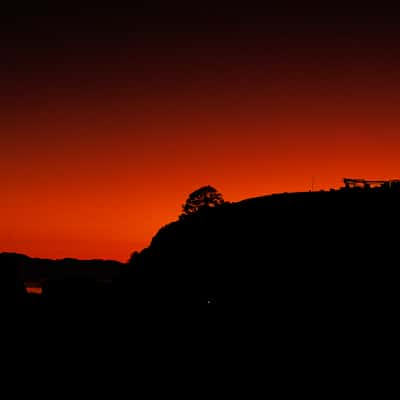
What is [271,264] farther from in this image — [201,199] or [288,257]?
[201,199]

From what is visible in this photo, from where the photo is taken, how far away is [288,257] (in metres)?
29.1

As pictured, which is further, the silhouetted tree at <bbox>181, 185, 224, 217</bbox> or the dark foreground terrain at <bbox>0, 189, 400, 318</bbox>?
the silhouetted tree at <bbox>181, 185, 224, 217</bbox>

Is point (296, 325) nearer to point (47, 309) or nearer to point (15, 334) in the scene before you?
point (15, 334)

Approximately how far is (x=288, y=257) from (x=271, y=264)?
Result: 1.16 meters

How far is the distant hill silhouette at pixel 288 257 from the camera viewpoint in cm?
2508

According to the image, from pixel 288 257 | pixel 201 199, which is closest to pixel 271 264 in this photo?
pixel 288 257

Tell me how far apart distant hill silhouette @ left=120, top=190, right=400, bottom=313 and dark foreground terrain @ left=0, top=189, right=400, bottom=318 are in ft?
0.19

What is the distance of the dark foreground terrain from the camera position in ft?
82.3

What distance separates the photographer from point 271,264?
29.8 m

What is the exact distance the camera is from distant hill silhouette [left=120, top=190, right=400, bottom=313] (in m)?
25.1

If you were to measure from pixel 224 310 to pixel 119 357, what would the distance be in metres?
6.12

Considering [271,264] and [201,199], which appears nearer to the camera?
[271,264]

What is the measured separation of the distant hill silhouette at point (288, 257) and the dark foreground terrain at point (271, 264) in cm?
6

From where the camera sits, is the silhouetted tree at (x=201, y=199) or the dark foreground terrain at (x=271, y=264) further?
the silhouetted tree at (x=201, y=199)
